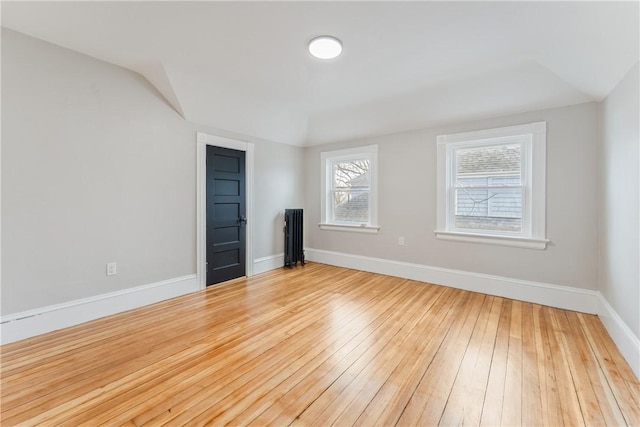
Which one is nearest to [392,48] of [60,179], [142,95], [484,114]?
[484,114]

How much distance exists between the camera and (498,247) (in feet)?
11.1

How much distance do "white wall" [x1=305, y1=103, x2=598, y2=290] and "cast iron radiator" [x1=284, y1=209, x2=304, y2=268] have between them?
484 mm

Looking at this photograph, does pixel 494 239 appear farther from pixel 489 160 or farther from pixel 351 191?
pixel 351 191

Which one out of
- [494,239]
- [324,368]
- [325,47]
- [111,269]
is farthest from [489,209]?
[111,269]

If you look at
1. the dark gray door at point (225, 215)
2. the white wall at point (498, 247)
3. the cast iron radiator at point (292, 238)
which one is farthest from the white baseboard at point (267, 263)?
the white wall at point (498, 247)

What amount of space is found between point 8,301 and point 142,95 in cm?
222

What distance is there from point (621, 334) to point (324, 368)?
2.29 m

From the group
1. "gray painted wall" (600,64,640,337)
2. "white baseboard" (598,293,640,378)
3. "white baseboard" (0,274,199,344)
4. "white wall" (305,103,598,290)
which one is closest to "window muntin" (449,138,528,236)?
"white wall" (305,103,598,290)

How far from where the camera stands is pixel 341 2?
1.84 m

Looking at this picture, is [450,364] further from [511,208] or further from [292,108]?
[292,108]

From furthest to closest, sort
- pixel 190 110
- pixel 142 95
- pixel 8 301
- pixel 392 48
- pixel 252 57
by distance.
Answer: pixel 190 110 < pixel 142 95 < pixel 252 57 < pixel 392 48 < pixel 8 301

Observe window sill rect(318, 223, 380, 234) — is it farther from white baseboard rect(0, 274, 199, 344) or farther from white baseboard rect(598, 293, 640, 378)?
white baseboard rect(598, 293, 640, 378)

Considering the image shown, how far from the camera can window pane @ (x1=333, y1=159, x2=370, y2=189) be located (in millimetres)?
4648

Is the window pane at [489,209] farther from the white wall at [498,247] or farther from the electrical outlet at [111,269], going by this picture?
the electrical outlet at [111,269]
